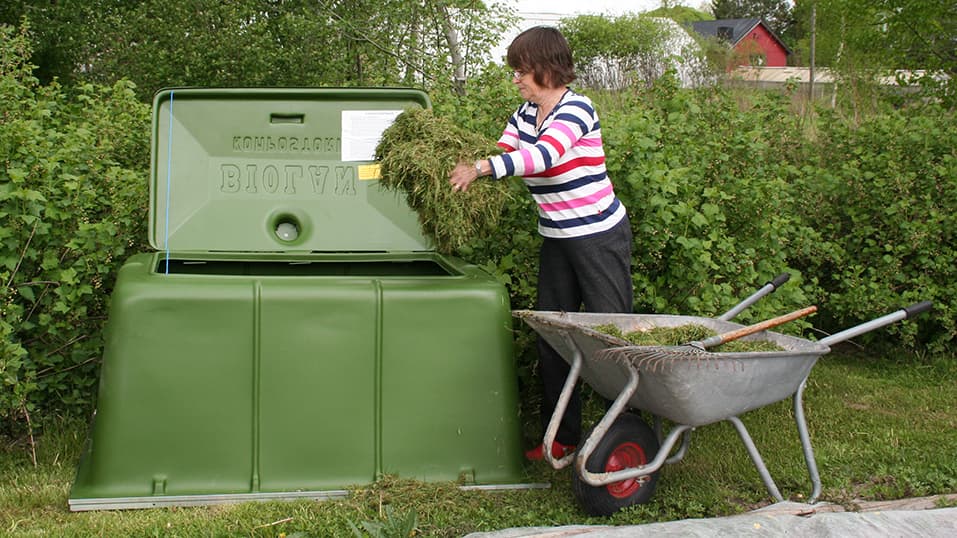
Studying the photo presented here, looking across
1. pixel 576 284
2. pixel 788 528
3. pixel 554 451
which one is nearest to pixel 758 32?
pixel 576 284

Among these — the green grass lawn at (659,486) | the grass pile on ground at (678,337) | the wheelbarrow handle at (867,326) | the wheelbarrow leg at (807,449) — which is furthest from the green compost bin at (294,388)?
the wheelbarrow handle at (867,326)

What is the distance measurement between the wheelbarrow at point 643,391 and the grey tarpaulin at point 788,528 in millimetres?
280

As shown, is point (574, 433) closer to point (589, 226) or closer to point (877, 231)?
point (589, 226)

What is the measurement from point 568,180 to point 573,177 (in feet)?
0.07

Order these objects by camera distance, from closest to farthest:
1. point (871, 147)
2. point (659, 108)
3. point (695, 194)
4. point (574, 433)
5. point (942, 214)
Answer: point (574, 433) < point (695, 194) < point (659, 108) < point (942, 214) < point (871, 147)

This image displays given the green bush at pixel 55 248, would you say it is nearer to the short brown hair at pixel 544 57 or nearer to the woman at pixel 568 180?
the woman at pixel 568 180

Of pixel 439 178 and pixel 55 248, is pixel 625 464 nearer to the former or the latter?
pixel 439 178

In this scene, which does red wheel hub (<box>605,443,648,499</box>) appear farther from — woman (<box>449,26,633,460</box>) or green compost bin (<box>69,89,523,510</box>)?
woman (<box>449,26,633,460</box>)

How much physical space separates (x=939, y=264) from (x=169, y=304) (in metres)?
4.53

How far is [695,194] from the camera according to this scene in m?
4.55

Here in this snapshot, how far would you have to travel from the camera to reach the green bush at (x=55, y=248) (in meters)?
3.99

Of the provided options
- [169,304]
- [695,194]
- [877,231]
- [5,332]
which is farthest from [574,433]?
[877,231]

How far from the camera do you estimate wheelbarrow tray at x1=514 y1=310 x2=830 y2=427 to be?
10.1ft

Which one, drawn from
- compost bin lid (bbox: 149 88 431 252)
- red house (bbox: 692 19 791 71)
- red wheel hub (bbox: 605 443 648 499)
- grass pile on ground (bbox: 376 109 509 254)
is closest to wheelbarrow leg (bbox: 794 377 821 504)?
red wheel hub (bbox: 605 443 648 499)
